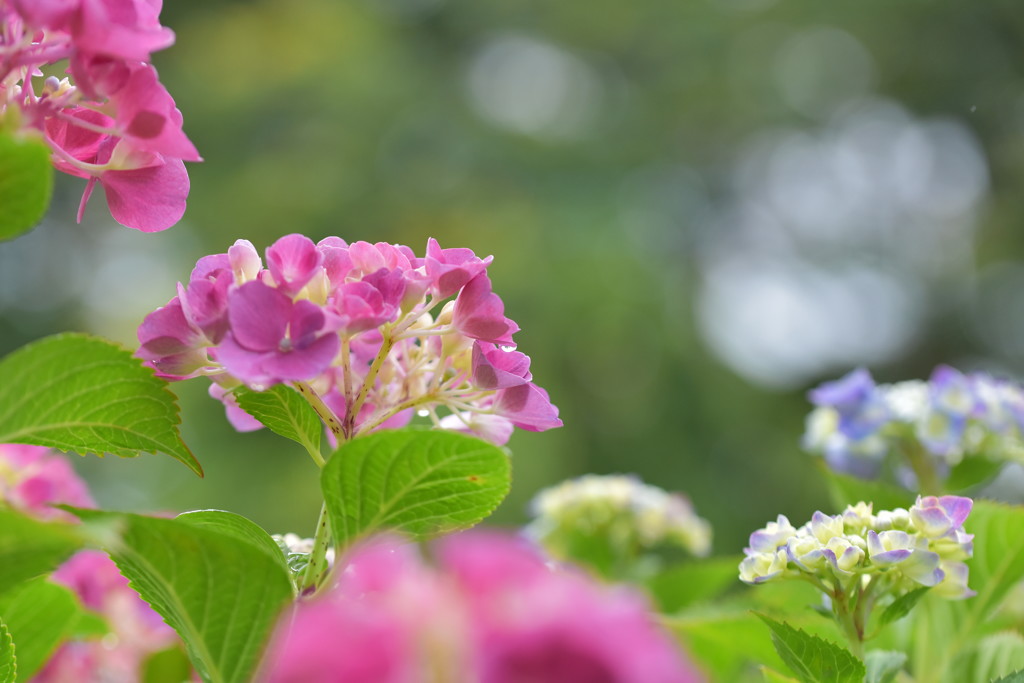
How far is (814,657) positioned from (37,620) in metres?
0.46

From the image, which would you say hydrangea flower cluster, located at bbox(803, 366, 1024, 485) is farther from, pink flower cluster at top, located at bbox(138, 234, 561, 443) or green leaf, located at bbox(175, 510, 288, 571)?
green leaf, located at bbox(175, 510, 288, 571)

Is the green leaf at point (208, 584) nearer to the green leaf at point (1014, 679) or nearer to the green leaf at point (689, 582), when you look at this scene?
the green leaf at point (1014, 679)

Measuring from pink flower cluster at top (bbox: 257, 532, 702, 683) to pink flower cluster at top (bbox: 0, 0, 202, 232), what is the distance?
30 centimetres

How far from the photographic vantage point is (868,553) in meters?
0.56

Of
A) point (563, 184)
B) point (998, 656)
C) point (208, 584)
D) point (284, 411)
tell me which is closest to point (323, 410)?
point (284, 411)

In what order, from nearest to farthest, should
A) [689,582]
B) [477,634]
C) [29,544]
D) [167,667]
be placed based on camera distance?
[477,634], [29,544], [167,667], [689,582]

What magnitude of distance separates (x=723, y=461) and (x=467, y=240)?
183 cm

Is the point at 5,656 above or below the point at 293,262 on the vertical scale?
below

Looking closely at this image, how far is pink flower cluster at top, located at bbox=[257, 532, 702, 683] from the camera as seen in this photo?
235 mm

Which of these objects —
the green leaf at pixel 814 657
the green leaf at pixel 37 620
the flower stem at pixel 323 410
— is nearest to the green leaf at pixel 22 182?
the flower stem at pixel 323 410

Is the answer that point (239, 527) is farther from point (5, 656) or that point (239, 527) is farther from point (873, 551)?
point (873, 551)

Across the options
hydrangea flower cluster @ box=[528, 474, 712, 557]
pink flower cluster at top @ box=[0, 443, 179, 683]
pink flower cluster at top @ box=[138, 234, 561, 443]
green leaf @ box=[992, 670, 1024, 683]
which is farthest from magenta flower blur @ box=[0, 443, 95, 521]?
green leaf @ box=[992, 670, 1024, 683]

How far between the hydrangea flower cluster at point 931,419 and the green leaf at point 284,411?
63cm

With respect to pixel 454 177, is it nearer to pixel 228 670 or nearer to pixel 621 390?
pixel 621 390
